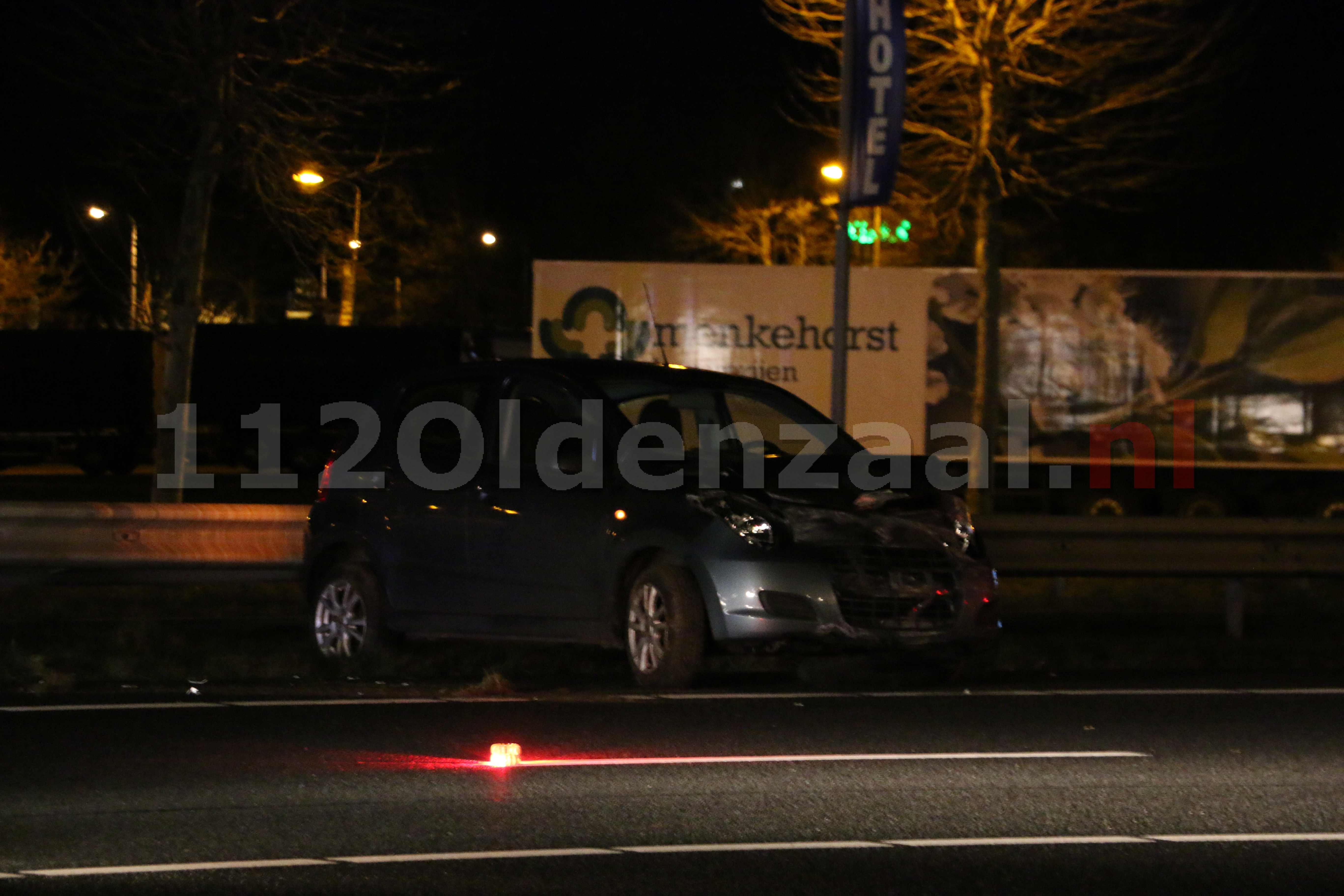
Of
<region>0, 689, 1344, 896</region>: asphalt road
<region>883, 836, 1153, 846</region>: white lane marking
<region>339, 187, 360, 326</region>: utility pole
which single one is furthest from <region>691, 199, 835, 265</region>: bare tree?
<region>883, 836, 1153, 846</region>: white lane marking

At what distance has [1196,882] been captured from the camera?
5438 mm

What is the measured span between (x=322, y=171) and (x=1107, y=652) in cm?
875

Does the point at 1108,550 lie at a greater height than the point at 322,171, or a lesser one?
lesser

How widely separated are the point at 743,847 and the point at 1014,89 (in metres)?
14.7

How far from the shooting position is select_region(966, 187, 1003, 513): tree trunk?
1939 cm

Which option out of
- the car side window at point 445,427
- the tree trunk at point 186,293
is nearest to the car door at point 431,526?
the car side window at point 445,427

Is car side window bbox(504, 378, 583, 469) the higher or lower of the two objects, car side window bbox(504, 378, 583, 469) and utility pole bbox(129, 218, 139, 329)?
the lower

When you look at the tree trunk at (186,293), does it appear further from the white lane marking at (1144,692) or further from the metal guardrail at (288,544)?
the white lane marking at (1144,692)

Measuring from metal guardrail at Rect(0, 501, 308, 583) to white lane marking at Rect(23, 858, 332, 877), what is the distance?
21.4 feet

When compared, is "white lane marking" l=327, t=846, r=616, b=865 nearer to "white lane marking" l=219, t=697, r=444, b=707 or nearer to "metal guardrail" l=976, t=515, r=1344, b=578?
"white lane marking" l=219, t=697, r=444, b=707

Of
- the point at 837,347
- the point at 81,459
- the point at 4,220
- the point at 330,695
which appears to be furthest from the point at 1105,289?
the point at 4,220

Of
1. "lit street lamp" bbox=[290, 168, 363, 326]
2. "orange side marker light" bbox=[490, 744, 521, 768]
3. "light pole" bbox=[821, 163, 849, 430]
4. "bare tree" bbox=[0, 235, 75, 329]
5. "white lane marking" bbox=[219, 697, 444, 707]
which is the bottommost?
"orange side marker light" bbox=[490, 744, 521, 768]

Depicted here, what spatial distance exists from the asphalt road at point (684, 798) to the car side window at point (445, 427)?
170 cm

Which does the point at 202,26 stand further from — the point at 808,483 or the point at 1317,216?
the point at 1317,216
